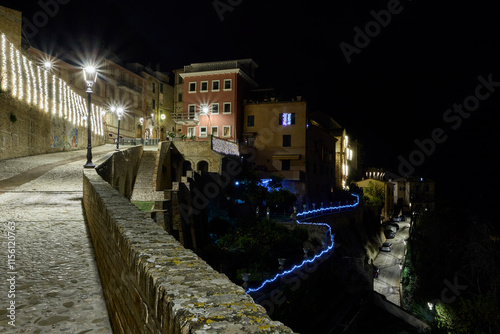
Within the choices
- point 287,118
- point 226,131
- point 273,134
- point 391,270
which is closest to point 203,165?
point 226,131

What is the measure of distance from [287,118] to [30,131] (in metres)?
21.4

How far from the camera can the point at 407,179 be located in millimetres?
75312

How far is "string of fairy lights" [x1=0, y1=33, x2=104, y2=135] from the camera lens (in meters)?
22.1

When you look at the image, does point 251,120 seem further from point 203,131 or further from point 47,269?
point 47,269

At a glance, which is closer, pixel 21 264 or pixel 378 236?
pixel 21 264

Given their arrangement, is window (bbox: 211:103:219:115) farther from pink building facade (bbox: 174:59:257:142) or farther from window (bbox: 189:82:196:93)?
window (bbox: 189:82:196:93)

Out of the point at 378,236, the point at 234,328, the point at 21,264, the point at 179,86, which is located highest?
the point at 179,86

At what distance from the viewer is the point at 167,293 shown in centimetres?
217

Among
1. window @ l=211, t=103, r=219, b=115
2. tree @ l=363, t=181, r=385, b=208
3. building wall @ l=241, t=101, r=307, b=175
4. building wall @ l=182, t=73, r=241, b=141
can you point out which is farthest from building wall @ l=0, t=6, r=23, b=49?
tree @ l=363, t=181, r=385, b=208

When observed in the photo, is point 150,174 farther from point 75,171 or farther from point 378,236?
point 378,236

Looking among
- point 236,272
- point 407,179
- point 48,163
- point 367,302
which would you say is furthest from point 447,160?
point 48,163

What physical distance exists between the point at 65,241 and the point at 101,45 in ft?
155

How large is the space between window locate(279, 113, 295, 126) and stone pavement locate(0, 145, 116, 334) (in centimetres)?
2490

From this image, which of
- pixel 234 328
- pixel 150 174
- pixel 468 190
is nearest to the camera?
pixel 234 328
